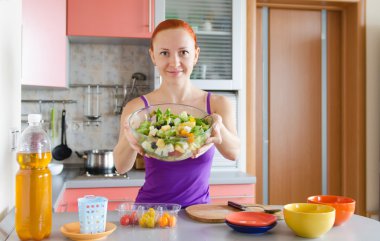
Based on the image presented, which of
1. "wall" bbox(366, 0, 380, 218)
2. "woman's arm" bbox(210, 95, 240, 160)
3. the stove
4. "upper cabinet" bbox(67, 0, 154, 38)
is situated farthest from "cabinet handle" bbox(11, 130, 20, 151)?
"wall" bbox(366, 0, 380, 218)

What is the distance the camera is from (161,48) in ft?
4.91


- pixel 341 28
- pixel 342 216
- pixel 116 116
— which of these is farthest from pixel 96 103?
pixel 342 216

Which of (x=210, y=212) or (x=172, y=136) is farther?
(x=210, y=212)

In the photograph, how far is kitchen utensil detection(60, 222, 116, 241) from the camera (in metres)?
1.09

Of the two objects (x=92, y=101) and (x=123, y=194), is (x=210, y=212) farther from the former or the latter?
(x=92, y=101)

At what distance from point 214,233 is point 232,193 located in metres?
1.54

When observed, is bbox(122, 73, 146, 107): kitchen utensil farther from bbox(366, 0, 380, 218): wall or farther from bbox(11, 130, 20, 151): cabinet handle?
bbox(366, 0, 380, 218): wall

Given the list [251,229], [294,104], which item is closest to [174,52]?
[251,229]

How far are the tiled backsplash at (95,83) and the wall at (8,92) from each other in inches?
55.1

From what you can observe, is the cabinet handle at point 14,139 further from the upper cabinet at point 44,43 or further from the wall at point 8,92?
the upper cabinet at point 44,43

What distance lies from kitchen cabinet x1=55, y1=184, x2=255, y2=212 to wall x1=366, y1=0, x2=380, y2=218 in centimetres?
116

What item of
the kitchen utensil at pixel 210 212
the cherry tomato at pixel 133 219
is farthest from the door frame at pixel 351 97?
the cherry tomato at pixel 133 219

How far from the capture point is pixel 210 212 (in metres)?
1.36

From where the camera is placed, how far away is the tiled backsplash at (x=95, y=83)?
3.13 m
